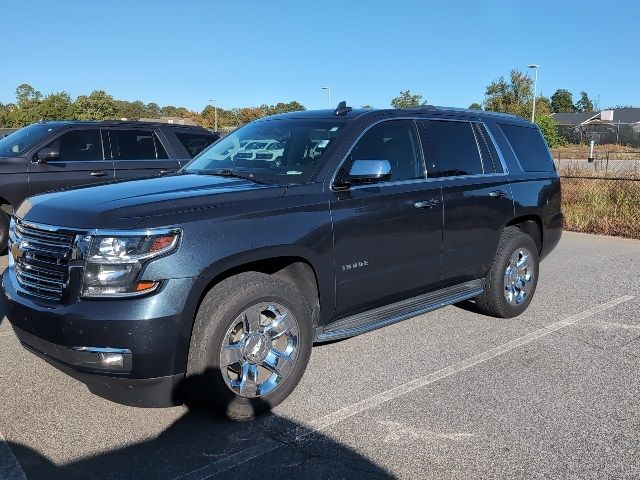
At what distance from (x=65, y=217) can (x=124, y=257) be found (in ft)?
1.65

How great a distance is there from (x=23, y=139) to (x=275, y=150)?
5.49 m

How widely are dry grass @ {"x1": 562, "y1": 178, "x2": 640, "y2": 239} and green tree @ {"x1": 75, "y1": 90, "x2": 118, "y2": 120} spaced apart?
53004mm

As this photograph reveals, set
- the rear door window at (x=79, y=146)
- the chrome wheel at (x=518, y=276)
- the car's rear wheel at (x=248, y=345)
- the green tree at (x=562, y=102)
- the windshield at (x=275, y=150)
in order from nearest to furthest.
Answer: the car's rear wheel at (x=248, y=345)
the windshield at (x=275, y=150)
the chrome wheel at (x=518, y=276)
the rear door window at (x=79, y=146)
the green tree at (x=562, y=102)

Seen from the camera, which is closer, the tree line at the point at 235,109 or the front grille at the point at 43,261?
the front grille at the point at 43,261

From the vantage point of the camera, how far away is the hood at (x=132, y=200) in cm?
333

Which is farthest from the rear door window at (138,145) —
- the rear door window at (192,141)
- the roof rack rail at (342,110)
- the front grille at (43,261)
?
the front grille at (43,261)

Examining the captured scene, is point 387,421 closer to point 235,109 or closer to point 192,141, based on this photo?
point 192,141

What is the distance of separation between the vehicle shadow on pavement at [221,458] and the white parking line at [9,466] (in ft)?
0.09

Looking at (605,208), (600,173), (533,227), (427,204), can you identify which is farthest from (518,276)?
(600,173)

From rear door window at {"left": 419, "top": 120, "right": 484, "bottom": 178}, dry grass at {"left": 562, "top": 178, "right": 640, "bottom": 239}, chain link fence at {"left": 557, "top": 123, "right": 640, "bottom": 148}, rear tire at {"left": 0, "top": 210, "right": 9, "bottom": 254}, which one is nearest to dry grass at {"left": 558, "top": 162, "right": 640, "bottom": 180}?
dry grass at {"left": 562, "top": 178, "right": 640, "bottom": 239}

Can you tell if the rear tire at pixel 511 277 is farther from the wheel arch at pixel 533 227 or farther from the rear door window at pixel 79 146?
the rear door window at pixel 79 146

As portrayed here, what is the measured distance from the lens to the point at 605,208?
38.4 feet

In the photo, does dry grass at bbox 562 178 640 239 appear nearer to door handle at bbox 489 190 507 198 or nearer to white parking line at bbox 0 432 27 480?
door handle at bbox 489 190 507 198

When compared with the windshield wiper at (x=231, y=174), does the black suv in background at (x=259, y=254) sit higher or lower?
lower
